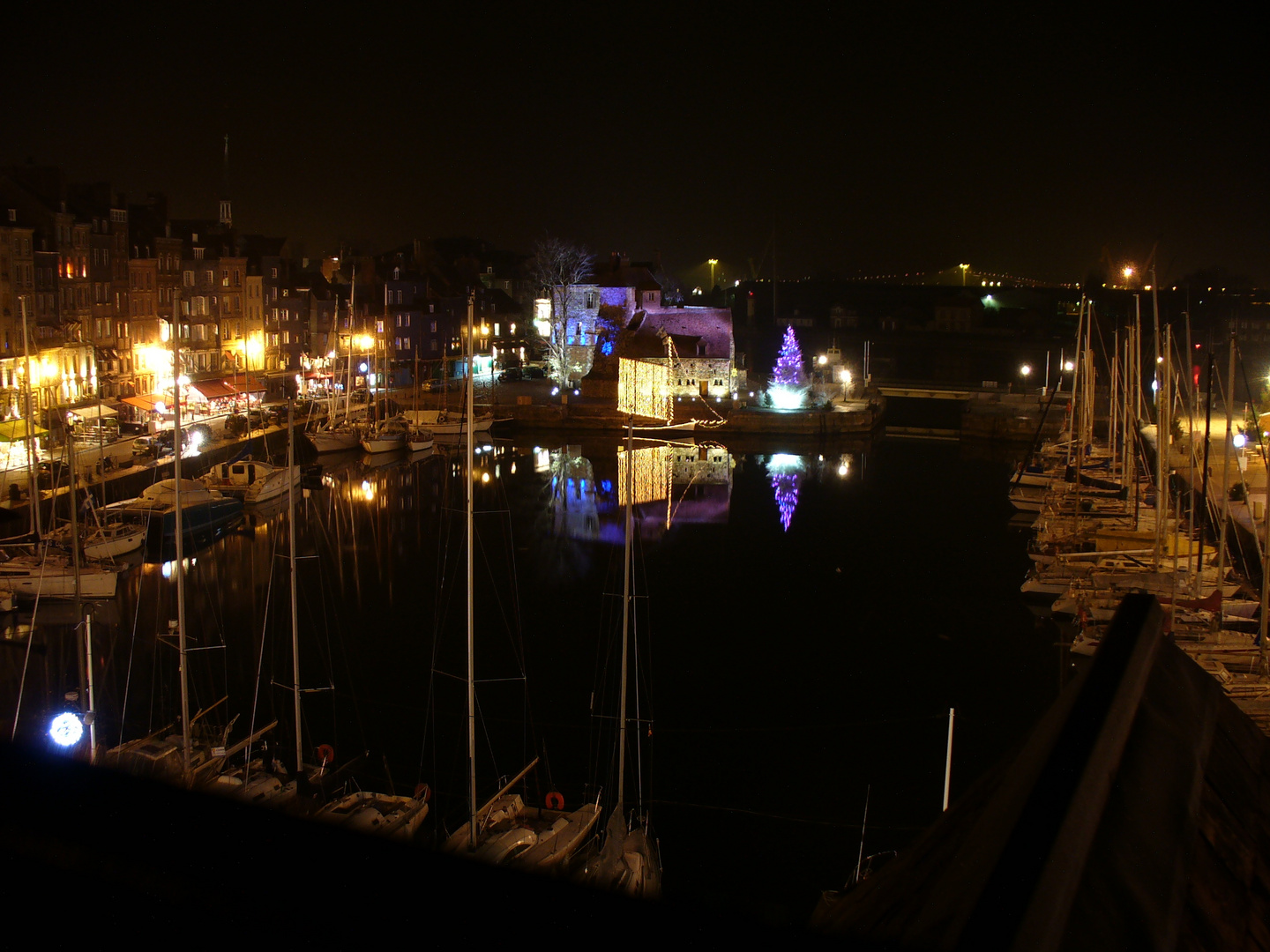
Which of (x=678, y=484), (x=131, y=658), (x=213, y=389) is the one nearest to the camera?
(x=131, y=658)

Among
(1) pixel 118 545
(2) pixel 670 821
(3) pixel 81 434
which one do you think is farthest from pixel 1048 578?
(3) pixel 81 434

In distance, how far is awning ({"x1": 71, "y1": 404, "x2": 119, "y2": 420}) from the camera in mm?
18472

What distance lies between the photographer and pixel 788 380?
2989cm

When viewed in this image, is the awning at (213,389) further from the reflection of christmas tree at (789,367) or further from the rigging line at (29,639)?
the reflection of christmas tree at (789,367)

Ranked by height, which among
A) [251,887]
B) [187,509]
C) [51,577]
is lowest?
[51,577]

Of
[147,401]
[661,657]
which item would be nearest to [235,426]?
[147,401]

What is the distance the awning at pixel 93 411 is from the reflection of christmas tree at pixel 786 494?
12.2 metres

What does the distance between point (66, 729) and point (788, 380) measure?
81.8ft

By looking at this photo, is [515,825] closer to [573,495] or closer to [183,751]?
[183,751]

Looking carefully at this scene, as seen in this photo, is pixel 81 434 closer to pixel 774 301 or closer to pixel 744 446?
pixel 744 446

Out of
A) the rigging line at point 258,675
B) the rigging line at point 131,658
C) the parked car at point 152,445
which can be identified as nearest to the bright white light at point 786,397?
the parked car at point 152,445

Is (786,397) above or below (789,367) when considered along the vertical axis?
below

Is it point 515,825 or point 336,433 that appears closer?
point 515,825

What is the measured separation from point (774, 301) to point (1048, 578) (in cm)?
3666
